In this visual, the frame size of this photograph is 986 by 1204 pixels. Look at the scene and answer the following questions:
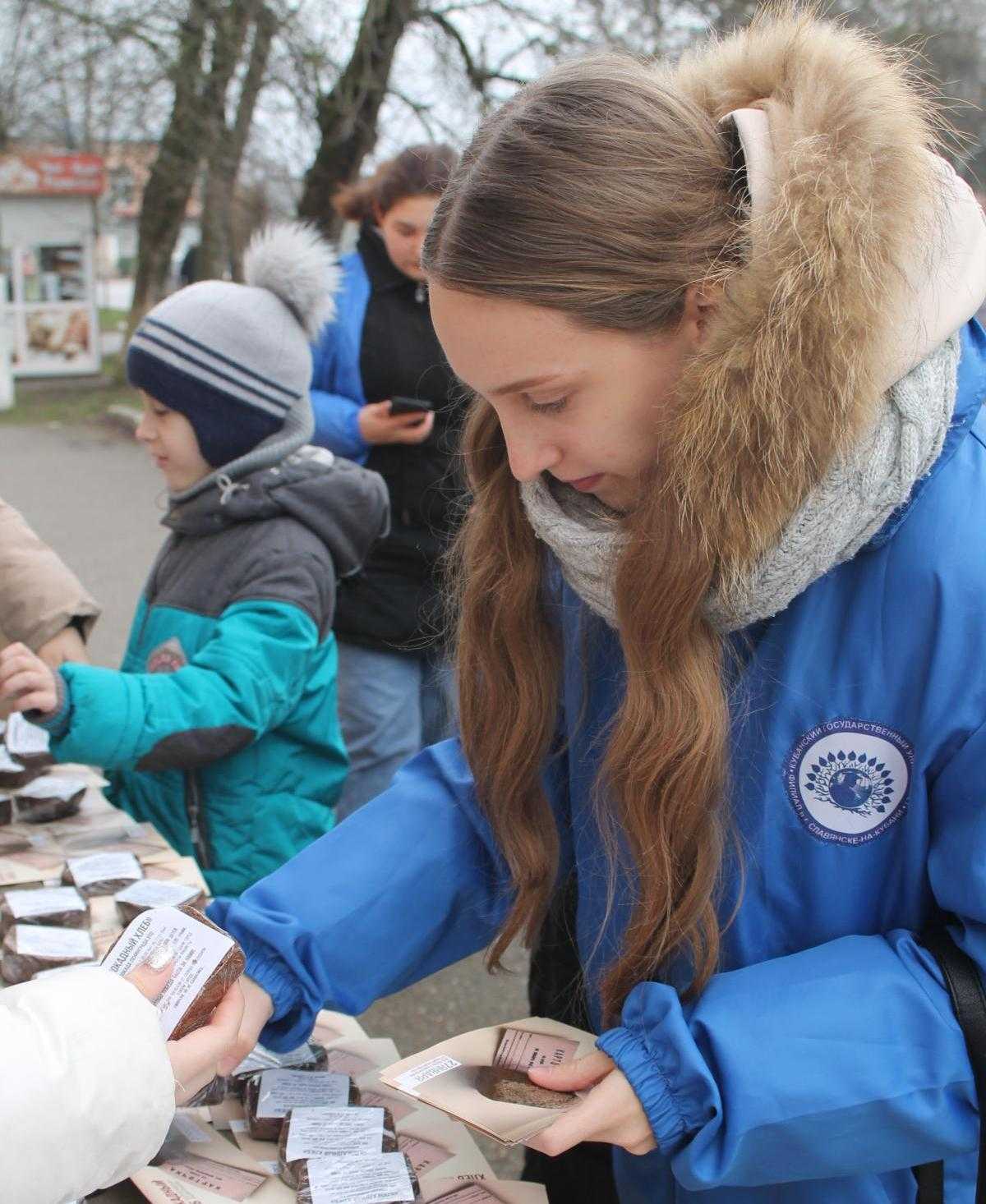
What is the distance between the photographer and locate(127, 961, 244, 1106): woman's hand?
1.30m

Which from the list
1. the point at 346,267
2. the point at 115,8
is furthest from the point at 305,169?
the point at 346,267

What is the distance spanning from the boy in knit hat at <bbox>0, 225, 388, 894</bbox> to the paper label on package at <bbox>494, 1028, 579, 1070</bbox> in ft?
3.44

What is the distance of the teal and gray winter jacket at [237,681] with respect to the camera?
2277 millimetres

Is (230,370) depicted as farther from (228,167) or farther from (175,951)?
(228,167)

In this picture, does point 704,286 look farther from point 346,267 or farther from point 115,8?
point 115,8

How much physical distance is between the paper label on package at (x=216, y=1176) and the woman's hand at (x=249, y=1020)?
11 cm

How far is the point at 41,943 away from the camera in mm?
1770

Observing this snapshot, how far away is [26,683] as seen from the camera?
7.14 ft

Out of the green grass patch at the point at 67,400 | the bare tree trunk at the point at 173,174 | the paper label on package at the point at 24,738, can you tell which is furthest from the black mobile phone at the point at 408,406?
the green grass patch at the point at 67,400

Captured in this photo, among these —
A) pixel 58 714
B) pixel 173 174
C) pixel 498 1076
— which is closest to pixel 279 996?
pixel 498 1076

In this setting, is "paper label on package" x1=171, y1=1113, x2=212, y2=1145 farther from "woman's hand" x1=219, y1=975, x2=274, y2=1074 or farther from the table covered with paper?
"woman's hand" x1=219, y1=975, x2=274, y2=1074

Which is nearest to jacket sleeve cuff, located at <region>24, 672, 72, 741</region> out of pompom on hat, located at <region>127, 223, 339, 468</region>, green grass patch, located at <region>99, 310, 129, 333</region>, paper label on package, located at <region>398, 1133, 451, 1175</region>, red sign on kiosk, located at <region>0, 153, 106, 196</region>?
pompom on hat, located at <region>127, 223, 339, 468</region>

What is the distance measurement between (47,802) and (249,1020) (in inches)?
38.1

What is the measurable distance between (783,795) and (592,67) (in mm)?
770
